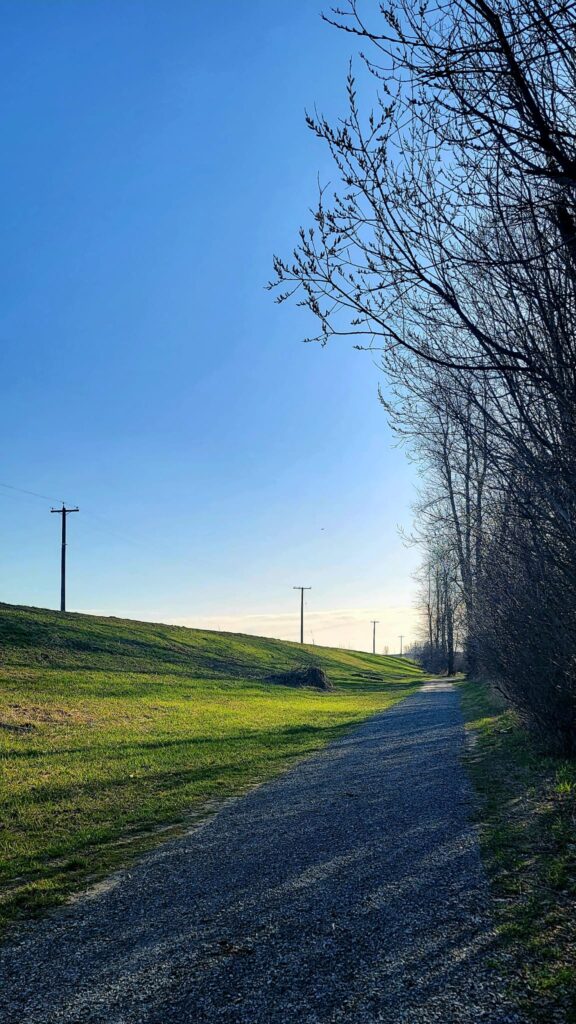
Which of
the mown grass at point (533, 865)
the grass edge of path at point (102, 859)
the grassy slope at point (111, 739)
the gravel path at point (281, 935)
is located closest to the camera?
the gravel path at point (281, 935)

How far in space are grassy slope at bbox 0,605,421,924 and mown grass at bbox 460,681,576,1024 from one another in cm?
371

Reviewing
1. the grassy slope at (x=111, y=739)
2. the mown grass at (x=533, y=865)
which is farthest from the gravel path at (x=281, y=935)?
the grassy slope at (x=111, y=739)

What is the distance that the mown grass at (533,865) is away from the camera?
13.0 ft

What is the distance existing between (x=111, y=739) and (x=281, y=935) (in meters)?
12.0

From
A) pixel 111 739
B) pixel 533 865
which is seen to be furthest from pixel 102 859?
pixel 111 739

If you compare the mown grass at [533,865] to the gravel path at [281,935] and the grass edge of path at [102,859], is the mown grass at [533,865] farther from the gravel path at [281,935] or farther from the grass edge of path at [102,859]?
the grass edge of path at [102,859]

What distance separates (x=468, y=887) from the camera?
5504 millimetres

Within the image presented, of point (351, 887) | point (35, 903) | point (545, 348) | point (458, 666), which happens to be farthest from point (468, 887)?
point (458, 666)

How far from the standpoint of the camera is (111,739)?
15727 millimetres

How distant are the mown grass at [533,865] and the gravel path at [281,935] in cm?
20

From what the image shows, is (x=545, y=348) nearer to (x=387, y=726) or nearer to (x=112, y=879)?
(x=112, y=879)

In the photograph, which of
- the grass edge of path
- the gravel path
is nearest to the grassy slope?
the grass edge of path

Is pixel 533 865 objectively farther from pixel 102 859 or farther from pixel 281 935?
pixel 102 859

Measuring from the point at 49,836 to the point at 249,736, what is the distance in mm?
9666
